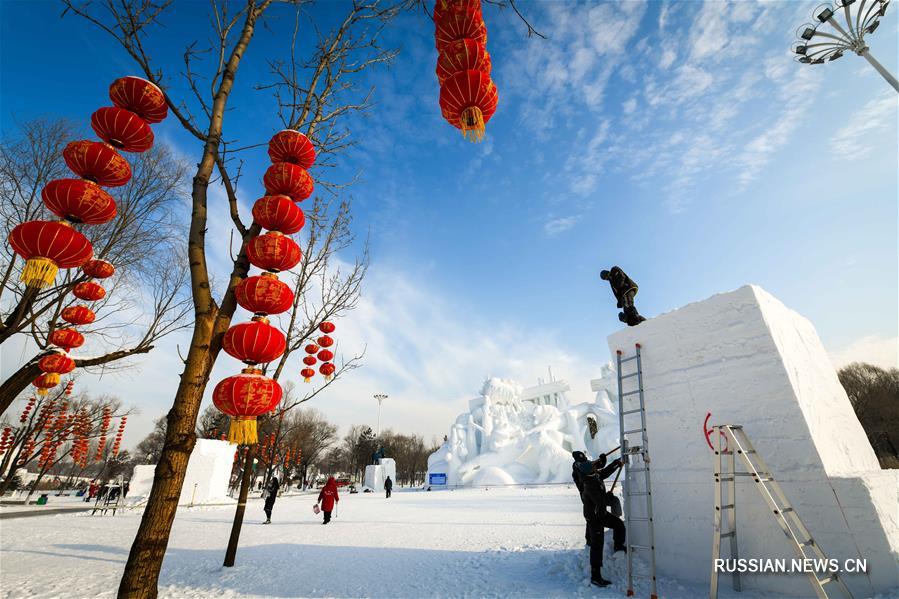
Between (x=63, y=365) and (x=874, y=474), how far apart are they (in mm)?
11037

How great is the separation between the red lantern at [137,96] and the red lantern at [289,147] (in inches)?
43.5

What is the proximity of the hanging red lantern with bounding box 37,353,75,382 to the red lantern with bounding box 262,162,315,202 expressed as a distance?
18.6ft

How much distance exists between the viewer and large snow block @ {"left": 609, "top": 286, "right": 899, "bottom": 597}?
3.82 metres

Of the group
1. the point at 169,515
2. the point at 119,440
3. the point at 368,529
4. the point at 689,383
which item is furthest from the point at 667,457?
the point at 119,440

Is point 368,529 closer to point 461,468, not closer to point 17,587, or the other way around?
point 17,587

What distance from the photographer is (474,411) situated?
128 ft

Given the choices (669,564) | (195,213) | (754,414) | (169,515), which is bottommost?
(669,564)

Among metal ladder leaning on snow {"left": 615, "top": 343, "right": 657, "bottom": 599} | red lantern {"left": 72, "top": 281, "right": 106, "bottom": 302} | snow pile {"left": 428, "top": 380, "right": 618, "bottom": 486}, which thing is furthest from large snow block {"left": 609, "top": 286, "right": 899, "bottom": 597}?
snow pile {"left": 428, "top": 380, "right": 618, "bottom": 486}

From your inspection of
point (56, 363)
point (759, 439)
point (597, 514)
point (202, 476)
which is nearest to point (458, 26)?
point (759, 439)

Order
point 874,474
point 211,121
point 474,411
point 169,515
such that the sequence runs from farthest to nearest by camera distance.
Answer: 1. point 474,411
2. point 874,474
3. point 211,121
4. point 169,515

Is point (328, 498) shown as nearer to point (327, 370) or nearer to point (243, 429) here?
point (327, 370)

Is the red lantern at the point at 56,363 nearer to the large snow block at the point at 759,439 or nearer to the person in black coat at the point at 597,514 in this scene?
the person in black coat at the point at 597,514

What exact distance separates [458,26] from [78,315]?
7.54 m

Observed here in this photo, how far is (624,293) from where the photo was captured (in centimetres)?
664
